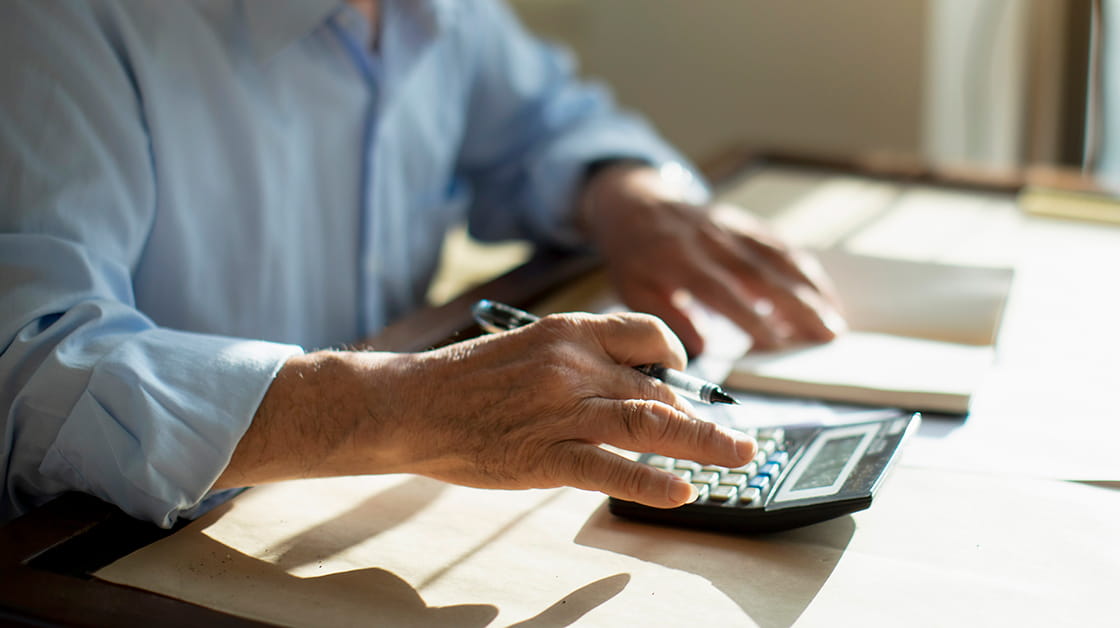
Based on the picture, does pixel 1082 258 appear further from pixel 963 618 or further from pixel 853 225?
pixel 963 618

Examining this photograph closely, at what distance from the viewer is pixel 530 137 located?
1.43 metres

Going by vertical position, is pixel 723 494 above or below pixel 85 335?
below

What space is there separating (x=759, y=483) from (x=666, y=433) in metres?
0.08

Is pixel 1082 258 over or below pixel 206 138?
below

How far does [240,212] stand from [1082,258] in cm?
90

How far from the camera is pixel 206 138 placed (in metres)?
0.95

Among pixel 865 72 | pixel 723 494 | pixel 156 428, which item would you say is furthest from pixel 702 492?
pixel 865 72

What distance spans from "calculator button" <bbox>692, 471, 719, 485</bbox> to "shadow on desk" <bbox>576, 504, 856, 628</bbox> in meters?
0.03

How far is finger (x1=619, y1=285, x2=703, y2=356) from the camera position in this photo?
37.8 inches

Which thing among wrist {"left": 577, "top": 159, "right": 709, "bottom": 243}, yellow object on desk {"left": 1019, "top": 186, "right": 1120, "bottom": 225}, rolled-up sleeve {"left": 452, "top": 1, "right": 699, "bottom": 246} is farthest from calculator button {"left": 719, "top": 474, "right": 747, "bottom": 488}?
yellow object on desk {"left": 1019, "top": 186, "right": 1120, "bottom": 225}

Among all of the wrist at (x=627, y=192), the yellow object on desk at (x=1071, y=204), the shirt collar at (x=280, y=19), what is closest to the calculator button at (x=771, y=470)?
the wrist at (x=627, y=192)

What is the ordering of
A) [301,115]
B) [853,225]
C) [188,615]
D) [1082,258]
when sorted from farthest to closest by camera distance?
1. [853,225]
2. [1082,258]
3. [301,115]
4. [188,615]

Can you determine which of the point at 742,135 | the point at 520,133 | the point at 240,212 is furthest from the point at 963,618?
the point at 742,135

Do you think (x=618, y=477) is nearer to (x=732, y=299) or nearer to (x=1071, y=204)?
(x=732, y=299)
